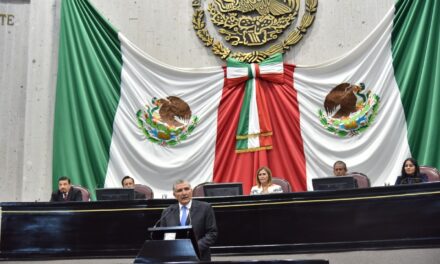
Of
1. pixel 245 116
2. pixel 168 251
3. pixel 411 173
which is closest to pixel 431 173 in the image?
pixel 411 173

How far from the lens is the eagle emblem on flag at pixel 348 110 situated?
29.0ft

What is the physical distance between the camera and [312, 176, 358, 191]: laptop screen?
250 inches

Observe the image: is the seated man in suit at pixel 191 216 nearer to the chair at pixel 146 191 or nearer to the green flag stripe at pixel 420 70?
the chair at pixel 146 191

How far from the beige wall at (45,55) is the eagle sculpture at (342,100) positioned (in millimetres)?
635

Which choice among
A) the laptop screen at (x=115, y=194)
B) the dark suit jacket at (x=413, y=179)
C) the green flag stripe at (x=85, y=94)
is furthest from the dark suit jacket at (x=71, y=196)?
the dark suit jacket at (x=413, y=179)

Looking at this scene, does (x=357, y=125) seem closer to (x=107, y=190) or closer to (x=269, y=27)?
(x=269, y=27)

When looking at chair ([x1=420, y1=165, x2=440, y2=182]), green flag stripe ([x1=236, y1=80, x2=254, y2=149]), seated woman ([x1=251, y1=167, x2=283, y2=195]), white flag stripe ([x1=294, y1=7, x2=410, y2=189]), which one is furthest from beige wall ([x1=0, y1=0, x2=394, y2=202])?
chair ([x1=420, y1=165, x2=440, y2=182])

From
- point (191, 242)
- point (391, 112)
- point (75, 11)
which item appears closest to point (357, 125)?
point (391, 112)

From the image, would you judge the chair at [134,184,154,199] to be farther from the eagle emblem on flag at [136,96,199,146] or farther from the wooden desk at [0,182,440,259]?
the eagle emblem on flag at [136,96,199,146]

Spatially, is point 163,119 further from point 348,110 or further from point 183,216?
point 183,216

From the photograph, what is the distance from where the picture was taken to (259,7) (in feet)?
31.4

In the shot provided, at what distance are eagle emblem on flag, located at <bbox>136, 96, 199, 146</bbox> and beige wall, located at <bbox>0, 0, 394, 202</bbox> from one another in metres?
0.66

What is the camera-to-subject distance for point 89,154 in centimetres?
943

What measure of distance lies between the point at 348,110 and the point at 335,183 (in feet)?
9.39
